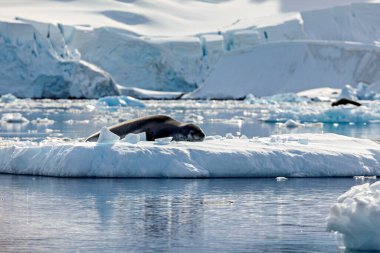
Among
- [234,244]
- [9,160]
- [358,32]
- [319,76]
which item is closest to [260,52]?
[319,76]

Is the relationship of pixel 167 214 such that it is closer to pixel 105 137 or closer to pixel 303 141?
pixel 105 137

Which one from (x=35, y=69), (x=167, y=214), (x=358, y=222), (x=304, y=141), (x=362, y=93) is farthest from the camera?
(x=35, y=69)

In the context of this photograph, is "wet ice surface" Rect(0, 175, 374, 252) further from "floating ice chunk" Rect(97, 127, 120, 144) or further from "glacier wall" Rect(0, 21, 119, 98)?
"glacier wall" Rect(0, 21, 119, 98)

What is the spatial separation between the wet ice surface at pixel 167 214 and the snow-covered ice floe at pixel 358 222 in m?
0.15

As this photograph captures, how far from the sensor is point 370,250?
593cm

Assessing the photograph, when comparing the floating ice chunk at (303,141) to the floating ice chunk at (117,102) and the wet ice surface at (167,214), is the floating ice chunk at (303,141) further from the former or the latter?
the floating ice chunk at (117,102)

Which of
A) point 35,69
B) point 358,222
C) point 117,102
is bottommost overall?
point 358,222

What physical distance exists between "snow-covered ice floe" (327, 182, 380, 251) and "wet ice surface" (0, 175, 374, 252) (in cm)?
15

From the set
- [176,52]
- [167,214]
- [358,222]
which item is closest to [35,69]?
Result: [176,52]

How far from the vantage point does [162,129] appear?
1195cm

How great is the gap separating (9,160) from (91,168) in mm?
1197

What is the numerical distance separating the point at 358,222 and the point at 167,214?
206cm

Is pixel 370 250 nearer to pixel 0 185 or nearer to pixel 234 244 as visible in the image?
pixel 234 244

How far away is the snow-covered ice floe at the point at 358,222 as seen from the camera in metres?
5.83
